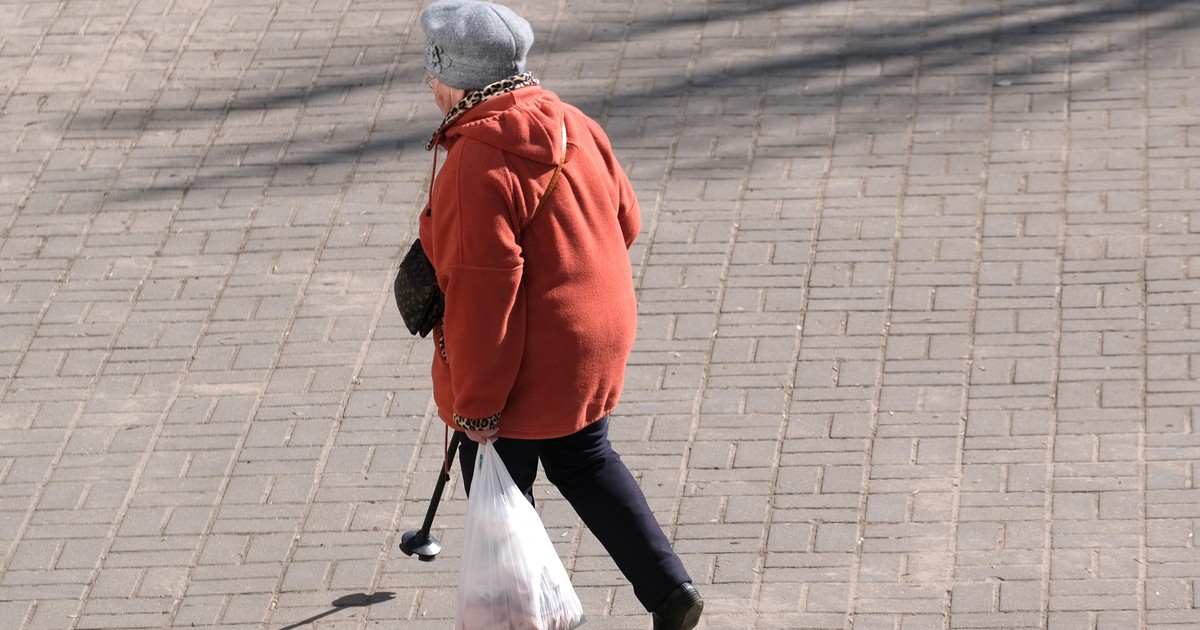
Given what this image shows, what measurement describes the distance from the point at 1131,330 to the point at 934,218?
1014 millimetres

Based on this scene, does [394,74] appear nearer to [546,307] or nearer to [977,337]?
[977,337]

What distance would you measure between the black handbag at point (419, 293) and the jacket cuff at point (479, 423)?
0.25 m

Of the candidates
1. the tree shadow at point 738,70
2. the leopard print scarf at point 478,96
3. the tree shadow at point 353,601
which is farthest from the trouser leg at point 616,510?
the tree shadow at point 738,70

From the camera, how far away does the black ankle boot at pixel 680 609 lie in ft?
14.0

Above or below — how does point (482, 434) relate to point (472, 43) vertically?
below

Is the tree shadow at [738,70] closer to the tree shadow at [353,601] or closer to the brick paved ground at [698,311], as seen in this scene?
the brick paved ground at [698,311]

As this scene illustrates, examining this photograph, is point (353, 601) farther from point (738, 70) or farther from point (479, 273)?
point (738, 70)

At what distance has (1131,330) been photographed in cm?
570

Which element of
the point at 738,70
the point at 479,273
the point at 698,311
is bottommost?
the point at 738,70

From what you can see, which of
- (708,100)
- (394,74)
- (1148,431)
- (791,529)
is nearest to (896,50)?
(708,100)

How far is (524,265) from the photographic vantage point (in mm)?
3879

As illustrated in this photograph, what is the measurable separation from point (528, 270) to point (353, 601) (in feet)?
4.29

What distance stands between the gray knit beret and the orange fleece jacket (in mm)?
74

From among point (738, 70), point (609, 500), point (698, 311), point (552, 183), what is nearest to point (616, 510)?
point (609, 500)
